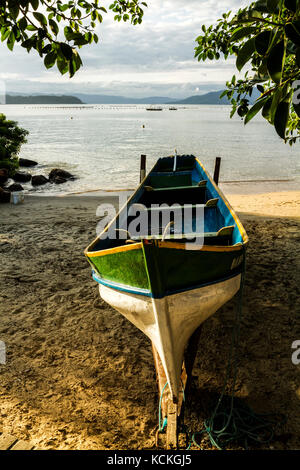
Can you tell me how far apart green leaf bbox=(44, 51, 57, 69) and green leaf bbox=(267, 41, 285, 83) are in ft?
4.66

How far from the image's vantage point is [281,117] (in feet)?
4.43

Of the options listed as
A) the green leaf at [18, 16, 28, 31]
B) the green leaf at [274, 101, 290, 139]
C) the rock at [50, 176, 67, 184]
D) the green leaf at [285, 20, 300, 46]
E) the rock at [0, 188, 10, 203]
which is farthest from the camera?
the rock at [50, 176, 67, 184]

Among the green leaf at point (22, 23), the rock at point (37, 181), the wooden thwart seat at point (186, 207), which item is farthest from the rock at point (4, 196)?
the green leaf at point (22, 23)

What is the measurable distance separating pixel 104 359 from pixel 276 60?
14.5 ft

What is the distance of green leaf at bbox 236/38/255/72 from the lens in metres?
1.34

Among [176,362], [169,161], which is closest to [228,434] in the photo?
[176,362]

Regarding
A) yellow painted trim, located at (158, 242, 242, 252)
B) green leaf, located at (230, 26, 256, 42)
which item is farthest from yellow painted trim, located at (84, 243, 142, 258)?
green leaf, located at (230, 26, 256, 42)

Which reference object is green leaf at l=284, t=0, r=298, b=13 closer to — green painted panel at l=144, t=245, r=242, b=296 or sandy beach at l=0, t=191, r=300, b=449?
green painted panel at l=144, t=245, r=242, b=296

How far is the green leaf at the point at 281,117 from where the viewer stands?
4.39 ft

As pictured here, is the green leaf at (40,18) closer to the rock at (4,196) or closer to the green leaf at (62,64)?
the green leaf at (62,64)

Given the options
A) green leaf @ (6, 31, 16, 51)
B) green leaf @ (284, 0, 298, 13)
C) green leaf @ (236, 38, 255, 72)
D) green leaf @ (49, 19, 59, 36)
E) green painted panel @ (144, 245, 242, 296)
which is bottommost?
green painted panel @ (144, 245, 242, 296)

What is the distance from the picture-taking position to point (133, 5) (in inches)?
183

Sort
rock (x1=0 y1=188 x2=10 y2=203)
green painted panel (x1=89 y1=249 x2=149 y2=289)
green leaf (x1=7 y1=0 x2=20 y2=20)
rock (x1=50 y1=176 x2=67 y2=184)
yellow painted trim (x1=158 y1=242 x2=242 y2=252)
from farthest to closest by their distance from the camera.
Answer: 1. rock (x1=50 y1=176 x2=67 y2=184)
2. rock (x1=0 y1=188 x2=10 y2=203)
3. green painted panel (x1=89 y1=249 x2=149 y2=289)
4. yellow painted trim (x1=158 y1=242 x2=242 y2=252)
5. green leaf (x1=7 y1=0 x2=20 y2=20)

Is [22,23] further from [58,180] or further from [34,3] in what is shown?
[58,180]
